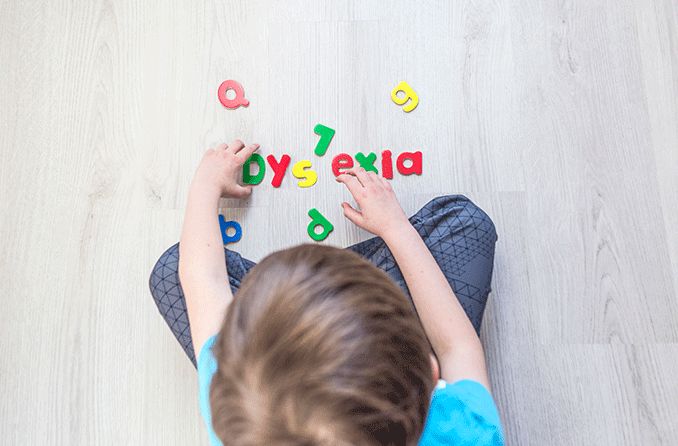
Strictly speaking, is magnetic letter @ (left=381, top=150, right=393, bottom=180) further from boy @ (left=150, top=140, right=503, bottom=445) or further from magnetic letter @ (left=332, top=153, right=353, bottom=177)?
boy @ (left=150, top=140, right=503, bottom=445)

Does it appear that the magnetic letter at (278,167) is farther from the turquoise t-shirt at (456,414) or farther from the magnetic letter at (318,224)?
the turquoise t-shirt at (456,414)

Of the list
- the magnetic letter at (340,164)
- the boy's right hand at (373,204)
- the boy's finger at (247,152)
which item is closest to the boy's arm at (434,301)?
the boy's right hand at (373,204)

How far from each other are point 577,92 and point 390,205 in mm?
361

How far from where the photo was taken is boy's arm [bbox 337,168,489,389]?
77 centimetres

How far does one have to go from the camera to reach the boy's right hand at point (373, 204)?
860 mm

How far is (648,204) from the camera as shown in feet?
3.09

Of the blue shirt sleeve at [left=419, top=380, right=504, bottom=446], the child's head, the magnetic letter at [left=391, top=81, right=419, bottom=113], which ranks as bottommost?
the blue shirt sleeve at [left=419, top=380, right=504, bottom=446]

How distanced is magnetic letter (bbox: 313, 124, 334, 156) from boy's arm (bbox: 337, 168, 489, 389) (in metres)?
0.14

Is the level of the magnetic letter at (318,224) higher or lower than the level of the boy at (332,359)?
higher

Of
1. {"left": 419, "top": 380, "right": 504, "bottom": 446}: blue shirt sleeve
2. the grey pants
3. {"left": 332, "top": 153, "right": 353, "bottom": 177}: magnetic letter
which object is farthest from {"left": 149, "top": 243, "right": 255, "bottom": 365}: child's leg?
{"left": 419, "top": 380, "right": 504, "bottom": 446}: blue shirt sleeve

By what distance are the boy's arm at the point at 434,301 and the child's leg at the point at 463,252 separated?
2 cm

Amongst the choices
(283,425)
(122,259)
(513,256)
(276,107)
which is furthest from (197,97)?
(283,425)

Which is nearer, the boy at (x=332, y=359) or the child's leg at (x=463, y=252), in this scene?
the boy at (x=332, y=359)

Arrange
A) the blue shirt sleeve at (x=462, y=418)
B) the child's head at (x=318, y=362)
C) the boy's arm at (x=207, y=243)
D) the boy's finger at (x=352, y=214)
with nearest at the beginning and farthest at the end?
1. the child's head at (x=318, y=362)
2. the blue shirt sleeve at (x=462, y=418)
3. the boy's arm at (x=207, y=243)
4. the boy's finger at (x=352, y=214)
